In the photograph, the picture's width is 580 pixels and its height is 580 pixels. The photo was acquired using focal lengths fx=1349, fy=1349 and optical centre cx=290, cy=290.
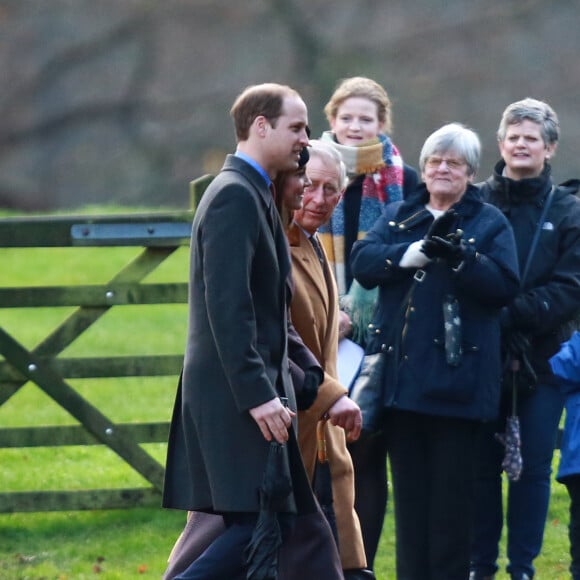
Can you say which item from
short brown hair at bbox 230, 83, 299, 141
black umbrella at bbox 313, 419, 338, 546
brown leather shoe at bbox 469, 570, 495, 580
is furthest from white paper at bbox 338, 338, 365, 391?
short brown hair at bbox 230, 83, 299, 141

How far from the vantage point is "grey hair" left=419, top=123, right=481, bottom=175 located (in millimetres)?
4531

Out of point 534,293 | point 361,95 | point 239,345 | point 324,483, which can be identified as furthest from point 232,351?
point 361,95

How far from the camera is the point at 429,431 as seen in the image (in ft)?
15.1

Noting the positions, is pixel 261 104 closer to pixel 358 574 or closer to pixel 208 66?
pixel 358 574

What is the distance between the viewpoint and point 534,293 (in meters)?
4.81

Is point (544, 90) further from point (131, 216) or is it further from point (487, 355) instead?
point (487, 355)

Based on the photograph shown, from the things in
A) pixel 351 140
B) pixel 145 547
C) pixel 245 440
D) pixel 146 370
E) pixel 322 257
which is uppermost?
pixel 351 140

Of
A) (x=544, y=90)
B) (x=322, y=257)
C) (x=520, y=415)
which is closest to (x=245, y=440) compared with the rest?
(x=322, y=257)

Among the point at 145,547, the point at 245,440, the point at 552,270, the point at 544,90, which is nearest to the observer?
the point at 245,440

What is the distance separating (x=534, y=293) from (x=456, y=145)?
0.65m

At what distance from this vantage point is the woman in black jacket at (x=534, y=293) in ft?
15.9

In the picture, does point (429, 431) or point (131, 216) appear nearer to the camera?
point (429, 431)

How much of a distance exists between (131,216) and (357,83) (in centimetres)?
130

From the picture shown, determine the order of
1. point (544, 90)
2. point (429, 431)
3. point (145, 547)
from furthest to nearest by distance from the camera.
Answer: point (544, 90), point (145, 547), point (429, 431)
